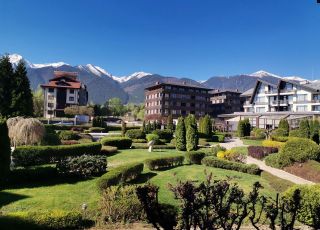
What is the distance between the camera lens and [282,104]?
7850cm

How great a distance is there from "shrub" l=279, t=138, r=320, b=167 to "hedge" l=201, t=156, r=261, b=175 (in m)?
2.95

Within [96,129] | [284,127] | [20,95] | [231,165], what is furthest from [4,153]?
[20,95]

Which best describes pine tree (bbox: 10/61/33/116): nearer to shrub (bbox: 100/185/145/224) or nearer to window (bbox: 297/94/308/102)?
shrub (bbox: 100/185/145/224)

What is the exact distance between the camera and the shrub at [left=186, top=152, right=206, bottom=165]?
27.7m

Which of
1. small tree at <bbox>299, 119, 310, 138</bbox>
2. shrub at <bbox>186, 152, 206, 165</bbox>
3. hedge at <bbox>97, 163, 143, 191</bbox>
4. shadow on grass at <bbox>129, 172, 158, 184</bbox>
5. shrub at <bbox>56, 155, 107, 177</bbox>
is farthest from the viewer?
small tree at <bbox>299, 119, 310, 138</bbox>

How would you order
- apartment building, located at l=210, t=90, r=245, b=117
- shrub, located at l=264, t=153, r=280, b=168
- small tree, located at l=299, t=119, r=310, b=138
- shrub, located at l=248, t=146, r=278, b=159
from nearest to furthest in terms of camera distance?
shrub, located at l=264, t=153, r=280, b=168 → shrub, located at l=248, t=146, r=278, b=159 → small tree, located at l=299, t=119, r=310, b=138 → apartment building, located at l=210, t=90, r=245, b=117

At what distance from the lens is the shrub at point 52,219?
12383 mm

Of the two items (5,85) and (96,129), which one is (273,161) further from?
(5,85)

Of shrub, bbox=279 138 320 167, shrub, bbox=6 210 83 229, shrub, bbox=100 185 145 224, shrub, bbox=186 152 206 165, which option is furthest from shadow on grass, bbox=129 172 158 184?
shrub, bbox=279 138 320 167

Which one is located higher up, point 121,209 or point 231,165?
point 231,165

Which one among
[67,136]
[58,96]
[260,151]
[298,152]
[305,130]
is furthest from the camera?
[58,96]

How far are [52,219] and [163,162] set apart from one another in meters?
13.9

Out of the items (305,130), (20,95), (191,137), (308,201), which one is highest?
(20,95)

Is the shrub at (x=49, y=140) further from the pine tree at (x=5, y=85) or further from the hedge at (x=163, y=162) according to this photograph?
the pine tree at (x=5, y=85)
